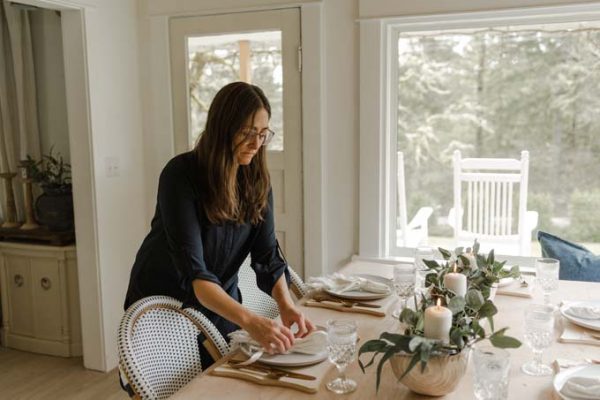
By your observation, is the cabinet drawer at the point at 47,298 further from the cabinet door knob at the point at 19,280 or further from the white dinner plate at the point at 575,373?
the white dinner plate at the point at 575,373

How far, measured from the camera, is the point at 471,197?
148 inches

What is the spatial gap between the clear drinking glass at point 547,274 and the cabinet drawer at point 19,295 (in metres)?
2.91

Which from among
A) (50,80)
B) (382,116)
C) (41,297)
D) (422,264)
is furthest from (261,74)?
(41,297)

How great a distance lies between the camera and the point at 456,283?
5.21ft

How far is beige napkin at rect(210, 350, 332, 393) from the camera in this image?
4.32ft

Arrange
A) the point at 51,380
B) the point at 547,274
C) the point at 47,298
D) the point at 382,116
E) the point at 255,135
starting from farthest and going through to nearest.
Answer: the point at 47,298
the point at 51,380
the point at 382,116
the point at 547,274
the point at 255,135

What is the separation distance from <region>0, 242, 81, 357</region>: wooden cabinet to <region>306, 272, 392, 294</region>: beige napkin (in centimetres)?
192

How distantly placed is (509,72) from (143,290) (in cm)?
263

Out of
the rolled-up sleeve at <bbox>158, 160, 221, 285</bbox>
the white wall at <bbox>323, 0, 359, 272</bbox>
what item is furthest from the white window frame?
the rolled-up sleeve at <bbox>158, 160, 221, 285</bbox>

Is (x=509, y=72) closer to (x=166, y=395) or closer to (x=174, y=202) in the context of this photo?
(x=174, y=202)

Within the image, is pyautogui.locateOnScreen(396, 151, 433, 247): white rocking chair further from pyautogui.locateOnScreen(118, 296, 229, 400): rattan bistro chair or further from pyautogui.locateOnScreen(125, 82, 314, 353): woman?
pyautogui.locateOnScreen(118, 296, 229, 400): rattan bistro chair

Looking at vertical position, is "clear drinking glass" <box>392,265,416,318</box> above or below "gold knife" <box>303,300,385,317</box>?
above

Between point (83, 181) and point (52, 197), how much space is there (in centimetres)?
36

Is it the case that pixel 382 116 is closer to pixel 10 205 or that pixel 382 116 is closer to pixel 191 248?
pixel 191 248
